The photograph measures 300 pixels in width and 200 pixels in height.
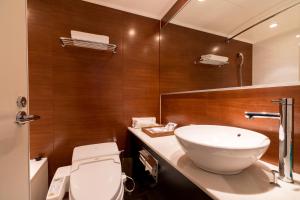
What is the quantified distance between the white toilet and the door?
0.27 meters

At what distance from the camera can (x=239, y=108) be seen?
0.85 meters

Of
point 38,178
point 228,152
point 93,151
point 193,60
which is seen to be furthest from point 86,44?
point 228,152

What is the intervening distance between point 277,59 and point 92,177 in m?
1.44

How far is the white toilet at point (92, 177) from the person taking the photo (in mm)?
835

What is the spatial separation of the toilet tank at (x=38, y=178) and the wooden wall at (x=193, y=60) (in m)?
1.47

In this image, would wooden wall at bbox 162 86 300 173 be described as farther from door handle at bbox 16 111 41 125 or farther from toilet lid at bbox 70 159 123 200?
door handle at bbox 16 111 41 125

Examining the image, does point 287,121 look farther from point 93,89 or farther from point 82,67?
point 82,67

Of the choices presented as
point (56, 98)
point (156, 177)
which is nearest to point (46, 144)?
point (56, 98)

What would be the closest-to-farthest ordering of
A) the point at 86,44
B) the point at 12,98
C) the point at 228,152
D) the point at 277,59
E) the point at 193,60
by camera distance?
the point at 228,152 → the point at 12,98 → the point at 277,59 → the point at 86,44 → the point at 193,60

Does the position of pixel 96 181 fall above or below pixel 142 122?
below

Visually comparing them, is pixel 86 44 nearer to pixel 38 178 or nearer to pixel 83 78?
pixel 83 78

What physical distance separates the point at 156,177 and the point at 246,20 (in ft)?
4.59

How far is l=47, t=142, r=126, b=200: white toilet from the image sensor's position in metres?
0.83

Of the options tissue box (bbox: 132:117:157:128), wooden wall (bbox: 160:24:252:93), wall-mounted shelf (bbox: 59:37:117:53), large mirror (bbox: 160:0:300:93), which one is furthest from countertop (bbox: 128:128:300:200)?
wall-mounted shelf (bbox: 59:37:117:53)
